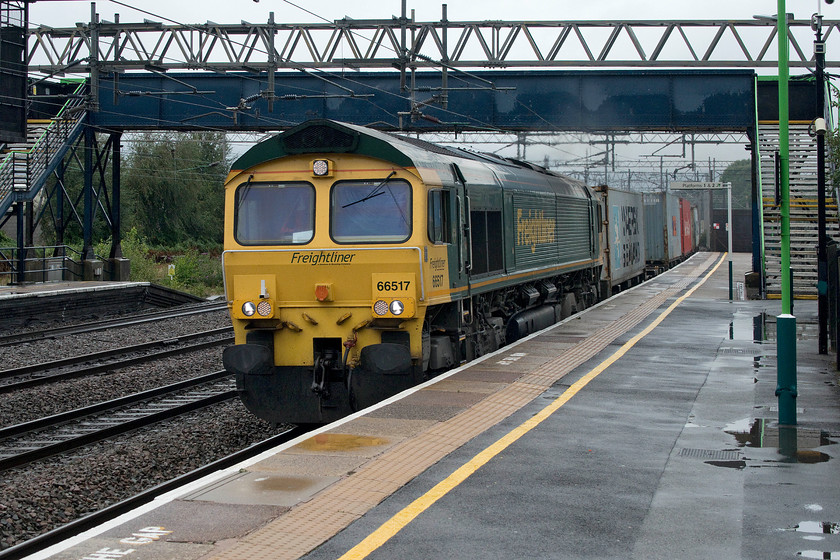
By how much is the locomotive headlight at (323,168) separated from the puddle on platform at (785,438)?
532 cm

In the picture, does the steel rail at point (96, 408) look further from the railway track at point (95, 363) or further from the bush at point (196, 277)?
the bush at point (196, 277)

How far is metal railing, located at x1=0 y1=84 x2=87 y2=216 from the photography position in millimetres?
29938

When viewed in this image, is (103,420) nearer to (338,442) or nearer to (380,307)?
(380,307)

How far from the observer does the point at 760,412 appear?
10219 mm

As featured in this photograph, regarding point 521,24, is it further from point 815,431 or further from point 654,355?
point 815,431

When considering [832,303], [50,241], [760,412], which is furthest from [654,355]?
[50,241]

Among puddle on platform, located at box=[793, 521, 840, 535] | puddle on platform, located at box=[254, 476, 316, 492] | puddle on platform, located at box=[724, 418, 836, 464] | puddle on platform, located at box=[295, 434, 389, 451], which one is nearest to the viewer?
puddle on platform, located at box=[793, 521, 840, 535]

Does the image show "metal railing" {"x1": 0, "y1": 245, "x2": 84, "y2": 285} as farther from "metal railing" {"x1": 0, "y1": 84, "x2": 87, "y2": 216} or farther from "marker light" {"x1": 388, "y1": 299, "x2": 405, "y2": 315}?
"marker light" {"x1": 388, "y1": 299, "x2": 405, "y2": 315}

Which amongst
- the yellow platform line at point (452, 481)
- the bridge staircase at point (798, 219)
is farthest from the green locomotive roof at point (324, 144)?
the bridge staircase at point (798, 219)

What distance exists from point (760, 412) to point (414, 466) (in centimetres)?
452

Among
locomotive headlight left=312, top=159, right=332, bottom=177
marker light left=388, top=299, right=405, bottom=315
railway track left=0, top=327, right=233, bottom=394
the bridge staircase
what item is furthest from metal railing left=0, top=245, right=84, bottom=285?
the bridge staircase

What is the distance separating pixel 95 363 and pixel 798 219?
19768 mm

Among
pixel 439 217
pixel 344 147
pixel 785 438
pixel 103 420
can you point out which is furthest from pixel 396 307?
pixel 103 420

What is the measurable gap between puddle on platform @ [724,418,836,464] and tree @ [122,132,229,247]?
171 ft
